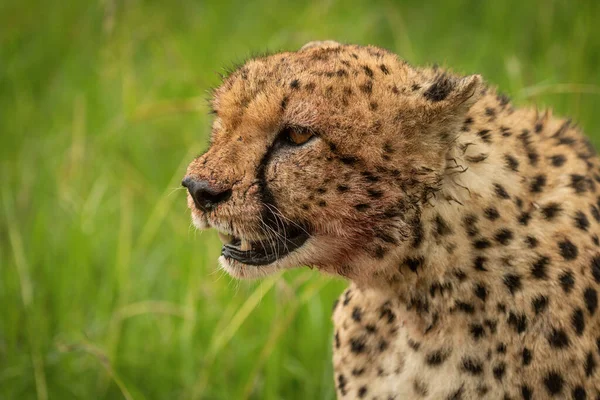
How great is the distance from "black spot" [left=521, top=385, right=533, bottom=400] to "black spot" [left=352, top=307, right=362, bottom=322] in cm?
55

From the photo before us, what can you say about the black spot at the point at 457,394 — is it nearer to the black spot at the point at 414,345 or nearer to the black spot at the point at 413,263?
the black spot at the point at 414,345

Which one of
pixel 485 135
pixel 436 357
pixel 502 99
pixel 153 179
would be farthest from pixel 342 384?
pixel 153 179

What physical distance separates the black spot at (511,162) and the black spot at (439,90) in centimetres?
29

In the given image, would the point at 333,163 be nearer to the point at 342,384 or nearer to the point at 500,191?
the point at 500,191

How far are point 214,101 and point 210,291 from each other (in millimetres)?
1501

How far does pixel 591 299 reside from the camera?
2518 mm

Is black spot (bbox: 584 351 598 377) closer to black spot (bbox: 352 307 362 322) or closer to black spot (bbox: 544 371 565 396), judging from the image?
black spot (bbox: 544 371 565 396)

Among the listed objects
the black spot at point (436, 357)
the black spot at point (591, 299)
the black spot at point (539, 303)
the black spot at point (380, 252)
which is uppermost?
the black spot at point (380, 252)

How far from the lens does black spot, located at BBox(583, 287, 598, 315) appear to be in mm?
2512

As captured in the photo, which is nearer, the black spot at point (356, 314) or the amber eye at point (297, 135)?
the amber eye at point (297, 135)

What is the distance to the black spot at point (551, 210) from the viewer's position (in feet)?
8.47

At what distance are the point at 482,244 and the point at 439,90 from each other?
17.4 inches

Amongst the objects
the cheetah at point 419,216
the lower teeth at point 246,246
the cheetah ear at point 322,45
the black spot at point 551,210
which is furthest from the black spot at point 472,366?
the cheetah ear at point 322,45

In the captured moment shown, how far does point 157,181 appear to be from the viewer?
5.88 metres
